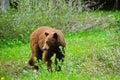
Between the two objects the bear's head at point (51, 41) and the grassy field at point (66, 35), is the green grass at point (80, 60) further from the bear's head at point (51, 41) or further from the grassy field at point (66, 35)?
the bear's head at point (51, 41)

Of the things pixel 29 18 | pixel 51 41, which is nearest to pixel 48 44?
pixel 51 41

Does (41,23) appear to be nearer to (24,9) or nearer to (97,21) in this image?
(24,9)

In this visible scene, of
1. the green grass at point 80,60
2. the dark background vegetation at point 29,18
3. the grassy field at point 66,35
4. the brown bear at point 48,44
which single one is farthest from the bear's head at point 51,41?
the dark background vegetation at point 29,18

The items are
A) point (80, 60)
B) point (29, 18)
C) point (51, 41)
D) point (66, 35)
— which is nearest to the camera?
point (51, 41)

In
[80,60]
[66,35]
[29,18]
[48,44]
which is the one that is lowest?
[66,35]

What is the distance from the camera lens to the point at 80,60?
41.6 ft

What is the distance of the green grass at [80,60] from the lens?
9062 millimetres

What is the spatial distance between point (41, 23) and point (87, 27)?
2826 millimetres

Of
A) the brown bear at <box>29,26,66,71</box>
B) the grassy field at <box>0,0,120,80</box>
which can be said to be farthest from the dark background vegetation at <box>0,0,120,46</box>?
the brown bear at <box>29,26,66,71</box>

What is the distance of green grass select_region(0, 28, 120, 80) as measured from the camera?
906 centimetres

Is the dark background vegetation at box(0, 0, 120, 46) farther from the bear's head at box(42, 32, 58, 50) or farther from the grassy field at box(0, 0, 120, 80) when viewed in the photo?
the bear's head at box(42, 32, 58, 50)

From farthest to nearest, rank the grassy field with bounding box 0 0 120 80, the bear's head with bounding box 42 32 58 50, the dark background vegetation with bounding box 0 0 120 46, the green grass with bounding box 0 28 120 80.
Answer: the dark background vegetation with bounding box 0 0 120 46
the grassy field with bounding box 0 0 120 80
the bear's head with bounding box 42 32 58 50
the green grass with bounding box 0 28 120 80

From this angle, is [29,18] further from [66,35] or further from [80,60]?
[80,60]

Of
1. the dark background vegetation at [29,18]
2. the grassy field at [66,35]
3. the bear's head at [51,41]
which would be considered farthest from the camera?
the dark background vegetation at [29,18]
